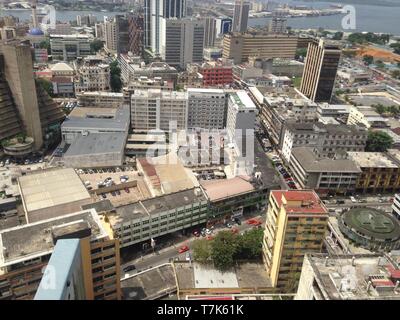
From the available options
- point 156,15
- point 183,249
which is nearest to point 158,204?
point 183,249

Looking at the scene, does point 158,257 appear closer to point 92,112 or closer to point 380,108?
point 92,112

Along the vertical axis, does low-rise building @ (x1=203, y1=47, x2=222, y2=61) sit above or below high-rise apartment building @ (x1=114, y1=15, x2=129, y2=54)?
below

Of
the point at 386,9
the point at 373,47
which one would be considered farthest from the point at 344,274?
the point at 386,9

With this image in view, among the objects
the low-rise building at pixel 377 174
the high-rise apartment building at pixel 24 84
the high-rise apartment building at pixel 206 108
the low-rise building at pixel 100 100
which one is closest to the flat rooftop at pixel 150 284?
the low-rise building at pixel 377 174

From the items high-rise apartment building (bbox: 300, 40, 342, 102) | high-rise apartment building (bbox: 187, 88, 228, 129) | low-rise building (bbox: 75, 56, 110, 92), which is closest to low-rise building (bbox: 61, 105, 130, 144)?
high-rise apartment building (bbox: 187, 88, 228, 129)

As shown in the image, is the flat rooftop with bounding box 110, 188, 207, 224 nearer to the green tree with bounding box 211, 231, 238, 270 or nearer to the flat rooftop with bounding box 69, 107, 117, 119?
the green tree with bounding box 211, 231, 238, 270

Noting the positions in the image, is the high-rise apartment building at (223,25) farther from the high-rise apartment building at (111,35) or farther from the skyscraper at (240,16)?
the high-rise apartment building at (111,35)
